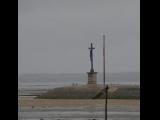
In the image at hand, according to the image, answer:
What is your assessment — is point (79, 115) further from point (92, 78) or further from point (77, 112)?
point (92, 78)

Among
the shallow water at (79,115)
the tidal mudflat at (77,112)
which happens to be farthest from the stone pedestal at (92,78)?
the shallow water at (79,115)

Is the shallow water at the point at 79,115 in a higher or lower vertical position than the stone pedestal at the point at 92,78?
lower

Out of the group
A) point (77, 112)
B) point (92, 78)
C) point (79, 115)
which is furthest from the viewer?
point (92, 78)

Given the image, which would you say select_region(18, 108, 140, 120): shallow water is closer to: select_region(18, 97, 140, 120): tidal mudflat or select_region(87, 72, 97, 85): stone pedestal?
select_region(18, 97, 140, 120): tidal mudflat

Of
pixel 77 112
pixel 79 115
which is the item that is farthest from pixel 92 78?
pixel 79 115

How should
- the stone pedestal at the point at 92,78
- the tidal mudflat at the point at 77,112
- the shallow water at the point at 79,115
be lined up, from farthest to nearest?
the stone pedestal at the point at 92,78 → the tidal mudflat at the point at 77,112 → the shallow water at the point at 79,115

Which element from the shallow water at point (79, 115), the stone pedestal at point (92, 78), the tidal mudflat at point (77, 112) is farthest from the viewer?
the stone pedestal at point (92, 78)

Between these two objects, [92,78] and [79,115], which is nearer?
[79,115]

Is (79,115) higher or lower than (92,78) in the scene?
lower

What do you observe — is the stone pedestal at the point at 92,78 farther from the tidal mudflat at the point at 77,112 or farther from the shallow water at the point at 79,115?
the shallow water at the point at 79,115

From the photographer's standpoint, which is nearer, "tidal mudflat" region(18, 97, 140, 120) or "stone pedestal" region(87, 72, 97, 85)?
"tidal mudflat" region(18, 97, 140, 120)

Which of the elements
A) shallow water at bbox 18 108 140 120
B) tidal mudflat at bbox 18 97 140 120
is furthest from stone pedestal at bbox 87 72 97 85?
shallow water at bbox 18 108 140 120
